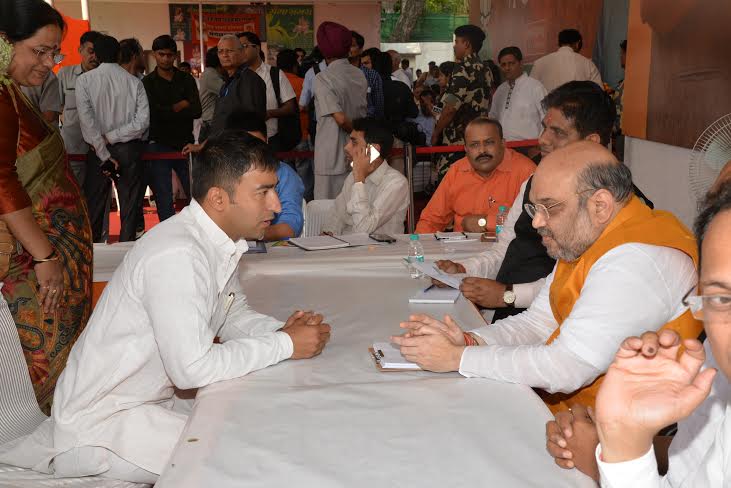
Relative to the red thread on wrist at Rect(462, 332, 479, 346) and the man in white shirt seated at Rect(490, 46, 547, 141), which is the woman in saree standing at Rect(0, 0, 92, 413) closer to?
the red thread on wrist at Rect(462, 332, 479, 346)

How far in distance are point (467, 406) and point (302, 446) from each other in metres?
0.38

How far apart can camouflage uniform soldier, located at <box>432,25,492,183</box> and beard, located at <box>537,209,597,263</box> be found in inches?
178

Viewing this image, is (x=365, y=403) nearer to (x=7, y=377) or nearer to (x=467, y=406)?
(x=467, y=406)

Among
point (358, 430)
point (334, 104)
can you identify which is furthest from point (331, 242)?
point (334, 104)

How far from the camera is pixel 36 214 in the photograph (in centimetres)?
261

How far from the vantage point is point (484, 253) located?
128 inches

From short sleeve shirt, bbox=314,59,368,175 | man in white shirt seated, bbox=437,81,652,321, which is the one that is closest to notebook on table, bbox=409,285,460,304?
man in white shirt seated, bbox=437,81,652,321

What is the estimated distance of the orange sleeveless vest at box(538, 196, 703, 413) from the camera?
69.4 inches

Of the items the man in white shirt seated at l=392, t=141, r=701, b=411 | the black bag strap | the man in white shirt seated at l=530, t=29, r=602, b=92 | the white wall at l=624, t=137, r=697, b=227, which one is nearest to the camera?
the man in white shirt seated at l=392, t=141, r=701, b=411

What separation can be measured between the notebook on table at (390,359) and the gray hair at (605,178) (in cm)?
63

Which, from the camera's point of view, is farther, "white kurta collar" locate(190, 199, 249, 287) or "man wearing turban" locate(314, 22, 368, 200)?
"man wearing turban" locate(314, 22, 368, 200)

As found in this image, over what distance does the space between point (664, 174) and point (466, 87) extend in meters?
2.01

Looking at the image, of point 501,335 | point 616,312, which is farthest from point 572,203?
point 501,335

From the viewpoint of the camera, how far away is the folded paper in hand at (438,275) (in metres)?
2.61
